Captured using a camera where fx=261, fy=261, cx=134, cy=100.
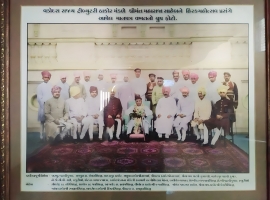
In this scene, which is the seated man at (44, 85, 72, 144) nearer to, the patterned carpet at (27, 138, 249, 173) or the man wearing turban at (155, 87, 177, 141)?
the patterned carpet at (27, 138, 249, 173)

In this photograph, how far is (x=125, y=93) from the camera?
1.83 feet

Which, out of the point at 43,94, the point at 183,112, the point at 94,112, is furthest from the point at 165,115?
the point at 43,94

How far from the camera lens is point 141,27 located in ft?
1.84

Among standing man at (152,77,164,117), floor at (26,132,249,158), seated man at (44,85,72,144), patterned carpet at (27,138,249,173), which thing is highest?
standing man at (152,77,164,117)

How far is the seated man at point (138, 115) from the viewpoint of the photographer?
1.82ft

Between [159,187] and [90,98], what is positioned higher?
[90,98]

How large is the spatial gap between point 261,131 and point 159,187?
25 centimetres

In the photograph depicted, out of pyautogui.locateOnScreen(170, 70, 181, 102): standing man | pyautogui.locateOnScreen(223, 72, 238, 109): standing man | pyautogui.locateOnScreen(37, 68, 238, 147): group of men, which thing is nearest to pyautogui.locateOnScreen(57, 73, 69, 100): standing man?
pyautogui.locateOnScreen(37, 68, 238, 147): group of men

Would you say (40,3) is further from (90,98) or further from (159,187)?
(159,187)

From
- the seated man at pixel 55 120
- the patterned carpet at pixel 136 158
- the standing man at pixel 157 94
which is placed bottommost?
the patterned carpet at pixel 136 158

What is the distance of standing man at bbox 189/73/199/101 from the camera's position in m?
0.56

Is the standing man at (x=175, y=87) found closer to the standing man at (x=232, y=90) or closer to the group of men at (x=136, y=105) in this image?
the group of men at (x=136, y=105)

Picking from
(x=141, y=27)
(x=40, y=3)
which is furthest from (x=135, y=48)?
(x=40, y=3)

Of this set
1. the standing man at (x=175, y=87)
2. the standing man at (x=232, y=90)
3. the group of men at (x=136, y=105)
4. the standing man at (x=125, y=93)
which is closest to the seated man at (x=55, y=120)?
the group of men at (x=136, y=105)
